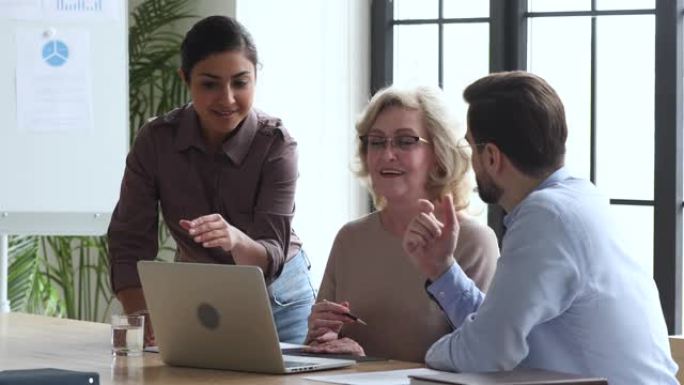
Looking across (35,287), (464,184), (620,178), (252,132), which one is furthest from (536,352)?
(35,287)

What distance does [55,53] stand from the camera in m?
4.89

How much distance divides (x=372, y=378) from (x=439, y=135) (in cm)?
91

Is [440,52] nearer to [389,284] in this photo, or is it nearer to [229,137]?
[229,137]

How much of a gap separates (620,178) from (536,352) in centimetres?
268

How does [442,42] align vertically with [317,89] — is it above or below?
above

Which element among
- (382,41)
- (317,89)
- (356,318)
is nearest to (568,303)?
(356,318)

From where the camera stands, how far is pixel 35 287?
18.5 feet

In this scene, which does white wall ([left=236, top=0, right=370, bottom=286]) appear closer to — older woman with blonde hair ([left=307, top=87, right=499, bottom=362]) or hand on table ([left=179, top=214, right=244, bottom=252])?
older woman with blonde hair ([left=307, top=87, right=499, bottom=362])

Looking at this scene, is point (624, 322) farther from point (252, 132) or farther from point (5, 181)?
point (5, 181)

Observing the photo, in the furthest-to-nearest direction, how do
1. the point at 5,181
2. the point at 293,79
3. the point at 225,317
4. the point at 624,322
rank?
the point at 293,79, the point at 5,181, the point at 225,317, the point at 624,322

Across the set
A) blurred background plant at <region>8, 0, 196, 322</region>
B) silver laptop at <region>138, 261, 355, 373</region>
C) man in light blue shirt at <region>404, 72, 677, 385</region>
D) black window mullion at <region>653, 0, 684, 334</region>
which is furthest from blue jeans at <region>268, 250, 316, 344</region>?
blurred background plant at <region>8, 0, 196, 322</region>

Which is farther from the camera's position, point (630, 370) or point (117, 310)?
point (117, 310)

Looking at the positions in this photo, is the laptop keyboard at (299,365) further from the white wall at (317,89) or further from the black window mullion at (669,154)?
the white wall at (317,89)

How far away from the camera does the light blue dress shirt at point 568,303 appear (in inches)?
95.0
